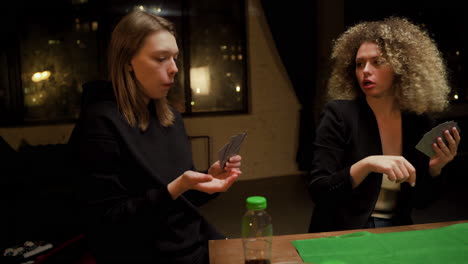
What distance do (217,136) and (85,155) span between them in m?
3.88

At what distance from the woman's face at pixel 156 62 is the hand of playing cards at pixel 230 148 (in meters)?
0.30

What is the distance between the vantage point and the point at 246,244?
1.08 metres

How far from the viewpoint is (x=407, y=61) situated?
1.63 meters

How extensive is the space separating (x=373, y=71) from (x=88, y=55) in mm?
4024

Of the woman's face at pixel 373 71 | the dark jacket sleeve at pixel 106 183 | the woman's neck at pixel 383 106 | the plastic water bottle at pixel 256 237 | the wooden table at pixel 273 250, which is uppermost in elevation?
the woman's face at pixel 373 71

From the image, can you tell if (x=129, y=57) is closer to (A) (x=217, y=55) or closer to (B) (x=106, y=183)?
(B) (x=106, y=183)

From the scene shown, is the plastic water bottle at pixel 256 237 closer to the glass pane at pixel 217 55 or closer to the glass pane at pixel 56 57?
the glass pane at pixel 217 55

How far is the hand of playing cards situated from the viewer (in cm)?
128

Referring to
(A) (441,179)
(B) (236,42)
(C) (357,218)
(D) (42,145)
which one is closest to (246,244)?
(C) (357,218)

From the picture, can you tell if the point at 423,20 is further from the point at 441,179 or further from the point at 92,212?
the point at 92,212

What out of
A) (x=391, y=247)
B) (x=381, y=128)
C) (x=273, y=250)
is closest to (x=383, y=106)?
(x=381, y=128)

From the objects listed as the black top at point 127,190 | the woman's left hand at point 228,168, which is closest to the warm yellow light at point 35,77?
the black top at point 127,190

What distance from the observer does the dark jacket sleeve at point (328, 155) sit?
1.54m

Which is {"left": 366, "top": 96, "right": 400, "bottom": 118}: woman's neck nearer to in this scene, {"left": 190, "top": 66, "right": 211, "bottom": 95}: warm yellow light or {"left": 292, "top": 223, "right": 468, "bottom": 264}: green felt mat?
{"left": 292, "top": 223, "right": 468, "bottom": 264}: green felt mat
